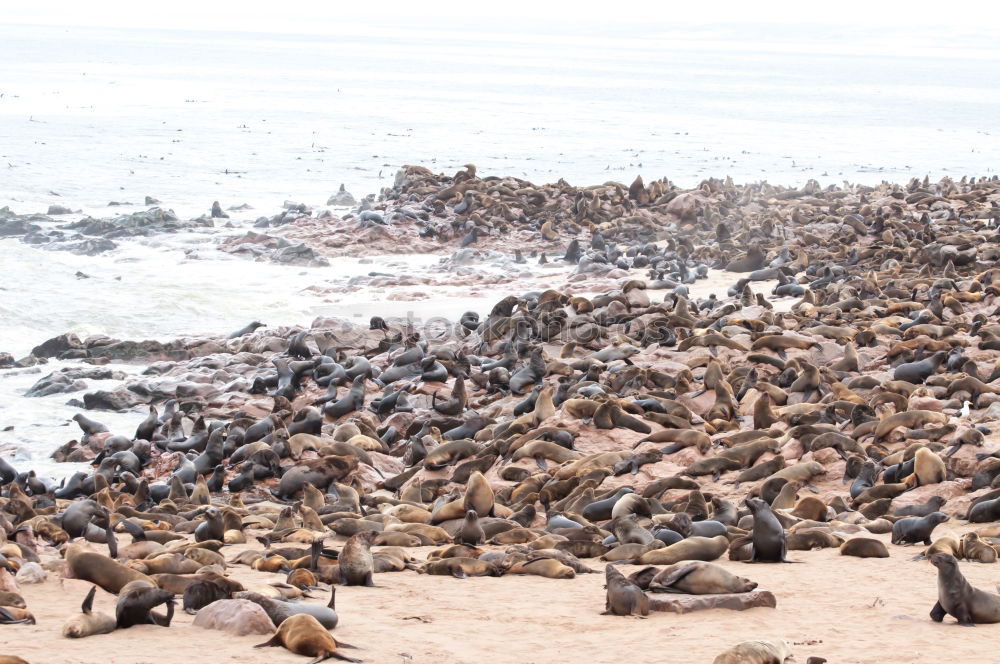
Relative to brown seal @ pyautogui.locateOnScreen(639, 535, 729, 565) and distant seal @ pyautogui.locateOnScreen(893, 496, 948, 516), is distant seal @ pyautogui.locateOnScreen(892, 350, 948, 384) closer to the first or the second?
distant seal @ pyautogui.locateOnScreen(893, 496, 948, 516)

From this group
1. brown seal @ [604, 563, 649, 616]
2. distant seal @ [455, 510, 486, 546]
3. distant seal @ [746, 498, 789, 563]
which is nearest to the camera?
brown seal @ [604, 563, 649, 616]

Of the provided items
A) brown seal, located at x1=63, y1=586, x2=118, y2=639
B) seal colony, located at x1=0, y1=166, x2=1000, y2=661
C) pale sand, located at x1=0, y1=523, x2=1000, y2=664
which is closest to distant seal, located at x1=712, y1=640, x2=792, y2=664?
seal colony, located at x1=0, y1=166, x2=1000, y2=661

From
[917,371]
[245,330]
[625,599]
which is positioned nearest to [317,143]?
[245,330]

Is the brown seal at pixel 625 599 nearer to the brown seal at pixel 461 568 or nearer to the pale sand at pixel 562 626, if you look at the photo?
the pale sand at pixel 562 626

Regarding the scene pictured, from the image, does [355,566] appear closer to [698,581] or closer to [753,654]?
[698,581]

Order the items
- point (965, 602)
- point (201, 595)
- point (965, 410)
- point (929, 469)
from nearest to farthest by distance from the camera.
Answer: point (965, 602) < point (201, 595) < point (929, 469) < point (965, 410)

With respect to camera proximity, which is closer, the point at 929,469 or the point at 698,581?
the point at 698,581

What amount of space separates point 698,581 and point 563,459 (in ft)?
12.9

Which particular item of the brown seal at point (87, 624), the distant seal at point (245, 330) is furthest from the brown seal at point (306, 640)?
the distant seal at point (245, 330)

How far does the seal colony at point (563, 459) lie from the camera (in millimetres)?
6145

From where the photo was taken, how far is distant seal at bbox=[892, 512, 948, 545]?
286 inches

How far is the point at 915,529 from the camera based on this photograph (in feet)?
23.9

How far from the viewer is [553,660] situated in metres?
5.00

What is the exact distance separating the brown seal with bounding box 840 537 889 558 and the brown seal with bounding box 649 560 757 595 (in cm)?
126
